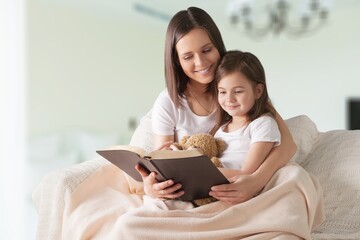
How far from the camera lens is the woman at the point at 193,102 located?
1509 millimetres

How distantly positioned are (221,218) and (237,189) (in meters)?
0.10

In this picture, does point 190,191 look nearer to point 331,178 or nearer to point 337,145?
point 331,178

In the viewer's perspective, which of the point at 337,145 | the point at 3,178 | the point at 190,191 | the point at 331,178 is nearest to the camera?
the point at 190,191

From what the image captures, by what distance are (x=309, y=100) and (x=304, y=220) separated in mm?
4495

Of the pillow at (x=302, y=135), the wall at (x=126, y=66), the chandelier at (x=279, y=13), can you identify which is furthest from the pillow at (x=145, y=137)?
the wall at (x=126, y=66)

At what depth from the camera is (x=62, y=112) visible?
4707 millimetres

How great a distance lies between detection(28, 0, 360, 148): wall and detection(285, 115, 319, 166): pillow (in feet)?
9.61

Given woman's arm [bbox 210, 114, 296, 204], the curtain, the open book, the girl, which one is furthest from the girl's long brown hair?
the curtain

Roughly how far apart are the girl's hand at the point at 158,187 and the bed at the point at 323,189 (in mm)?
177

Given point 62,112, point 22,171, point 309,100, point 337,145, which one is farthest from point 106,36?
point 337,145

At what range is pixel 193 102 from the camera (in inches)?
73.5

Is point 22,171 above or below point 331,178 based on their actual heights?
below

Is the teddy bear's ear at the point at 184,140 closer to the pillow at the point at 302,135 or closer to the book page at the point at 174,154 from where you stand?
the book page at the point at 174,154

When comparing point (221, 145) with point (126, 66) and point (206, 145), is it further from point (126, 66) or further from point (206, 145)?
point (126, 66)
